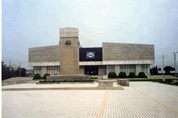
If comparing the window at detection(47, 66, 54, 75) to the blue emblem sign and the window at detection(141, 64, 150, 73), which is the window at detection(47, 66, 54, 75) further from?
the window at detection(141, 64, 150, 73)

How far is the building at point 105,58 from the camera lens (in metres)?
51.1

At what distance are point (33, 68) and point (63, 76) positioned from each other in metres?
38.0

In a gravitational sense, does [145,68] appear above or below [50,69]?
above

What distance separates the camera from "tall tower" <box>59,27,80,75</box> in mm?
24234

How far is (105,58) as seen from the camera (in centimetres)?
5209

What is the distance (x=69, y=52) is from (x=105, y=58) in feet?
93.8

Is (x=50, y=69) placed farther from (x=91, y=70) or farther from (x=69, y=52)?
(x=69, y=52)

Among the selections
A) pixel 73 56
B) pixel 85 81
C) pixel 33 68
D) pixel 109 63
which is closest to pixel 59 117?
pixel 85 81

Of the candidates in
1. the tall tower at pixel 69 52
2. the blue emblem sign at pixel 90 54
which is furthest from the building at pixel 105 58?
the tall tower at pixel 69 52

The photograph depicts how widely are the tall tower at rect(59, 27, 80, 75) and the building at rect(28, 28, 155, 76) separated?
27555 millimetres

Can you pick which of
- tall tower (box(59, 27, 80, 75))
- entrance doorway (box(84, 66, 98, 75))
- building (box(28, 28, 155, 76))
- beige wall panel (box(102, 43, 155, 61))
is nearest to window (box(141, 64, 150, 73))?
building (box(28, 28, 155, 76))

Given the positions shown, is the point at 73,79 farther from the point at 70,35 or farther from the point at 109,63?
the point at 109,63

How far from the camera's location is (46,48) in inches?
2143

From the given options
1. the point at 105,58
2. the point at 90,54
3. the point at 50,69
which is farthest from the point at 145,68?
the point at 50,69
